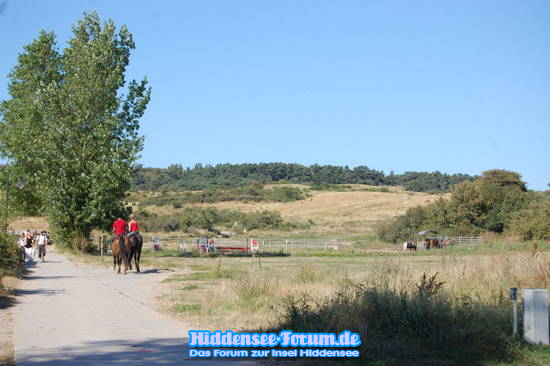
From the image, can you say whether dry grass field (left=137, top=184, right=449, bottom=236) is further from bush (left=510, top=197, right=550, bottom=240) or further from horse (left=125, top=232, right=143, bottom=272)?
horse (left=125, top=232, right=143, bottom=272)

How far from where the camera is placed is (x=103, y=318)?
13.6 m

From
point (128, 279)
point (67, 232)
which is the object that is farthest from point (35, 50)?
point (128, 279)

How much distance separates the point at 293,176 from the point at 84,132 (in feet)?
456

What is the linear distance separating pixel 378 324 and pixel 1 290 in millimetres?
9923

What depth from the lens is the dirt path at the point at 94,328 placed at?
9.65 meters

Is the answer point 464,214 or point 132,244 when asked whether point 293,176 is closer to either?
point 464,214

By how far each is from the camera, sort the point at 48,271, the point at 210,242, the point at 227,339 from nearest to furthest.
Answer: the point at 227,339, the point at 48,271, the point at 210,242

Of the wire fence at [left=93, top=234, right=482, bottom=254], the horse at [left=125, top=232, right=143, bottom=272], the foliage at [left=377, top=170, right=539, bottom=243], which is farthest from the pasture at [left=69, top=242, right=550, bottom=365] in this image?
the foliage at [left=377, top=170, right=539, bottom=243]

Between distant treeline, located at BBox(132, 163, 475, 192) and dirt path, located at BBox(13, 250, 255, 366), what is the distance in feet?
471

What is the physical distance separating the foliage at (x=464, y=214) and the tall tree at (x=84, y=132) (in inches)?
1565

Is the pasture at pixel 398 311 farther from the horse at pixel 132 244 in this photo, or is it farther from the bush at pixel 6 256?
the horse at pixel 132 244

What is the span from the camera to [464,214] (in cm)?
7250

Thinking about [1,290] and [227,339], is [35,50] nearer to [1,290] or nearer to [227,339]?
[1,290]

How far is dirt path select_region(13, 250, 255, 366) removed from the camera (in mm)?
9648
